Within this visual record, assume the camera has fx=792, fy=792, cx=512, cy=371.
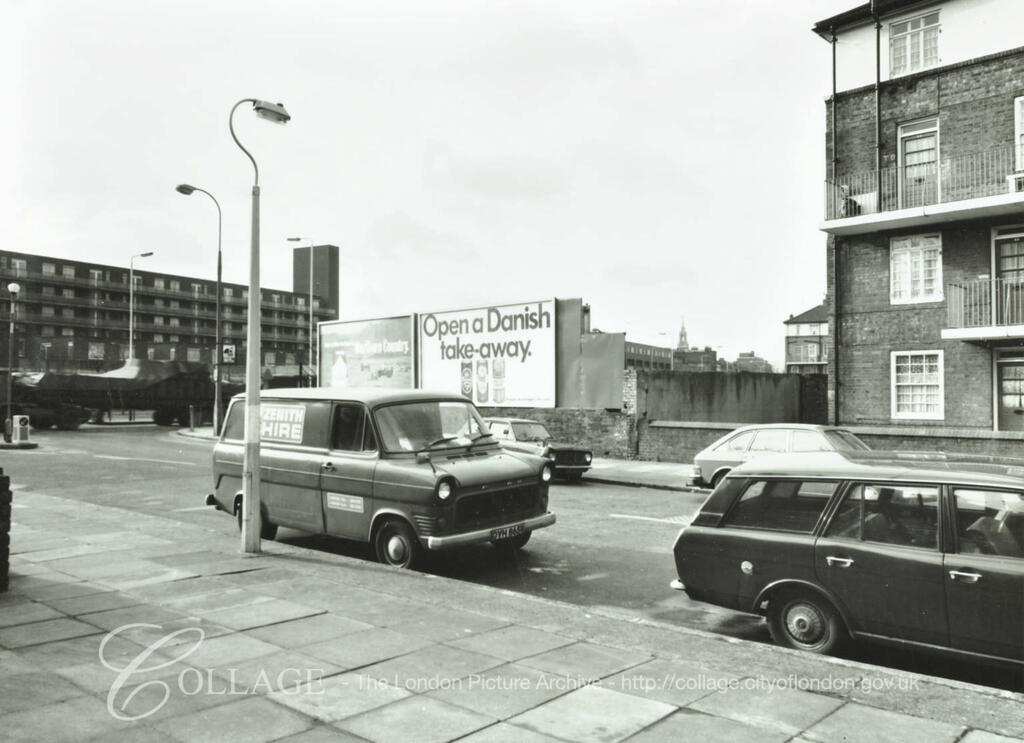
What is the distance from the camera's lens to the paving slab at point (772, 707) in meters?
3.97

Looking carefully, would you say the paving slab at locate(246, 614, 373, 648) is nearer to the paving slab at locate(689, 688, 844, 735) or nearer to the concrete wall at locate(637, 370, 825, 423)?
the paving slab at locate(689, 688, 844, 735)

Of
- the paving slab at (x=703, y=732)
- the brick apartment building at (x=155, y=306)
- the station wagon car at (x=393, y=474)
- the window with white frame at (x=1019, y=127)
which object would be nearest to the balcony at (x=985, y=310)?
the window with white frame at (x=1019, y=127)

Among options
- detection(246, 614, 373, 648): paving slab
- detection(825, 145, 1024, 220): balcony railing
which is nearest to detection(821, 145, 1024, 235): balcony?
detection(825, 145, 1024, 220): balcony railing

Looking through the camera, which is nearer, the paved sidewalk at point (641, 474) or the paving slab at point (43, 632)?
the paving slab at point (43, 632)

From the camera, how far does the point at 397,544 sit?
816 centimetres

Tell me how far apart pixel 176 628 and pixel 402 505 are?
2.76m

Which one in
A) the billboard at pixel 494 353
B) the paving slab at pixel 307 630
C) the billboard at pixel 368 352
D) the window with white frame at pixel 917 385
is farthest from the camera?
the billboard at pixel 368 352

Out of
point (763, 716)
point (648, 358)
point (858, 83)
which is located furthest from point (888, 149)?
point (648, 358)

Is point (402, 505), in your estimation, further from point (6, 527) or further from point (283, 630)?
point (6, 527)

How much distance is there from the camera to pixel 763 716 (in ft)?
13.3

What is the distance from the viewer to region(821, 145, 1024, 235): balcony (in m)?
19.6

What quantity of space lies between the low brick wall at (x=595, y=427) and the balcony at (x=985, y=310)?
859 cm

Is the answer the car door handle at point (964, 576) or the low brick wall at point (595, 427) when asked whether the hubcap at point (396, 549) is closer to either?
the car door handle at point (964, 576)

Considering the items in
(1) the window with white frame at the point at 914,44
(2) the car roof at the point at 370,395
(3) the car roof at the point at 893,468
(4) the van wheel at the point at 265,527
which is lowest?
(4) the van wheel at the point at 265,527
